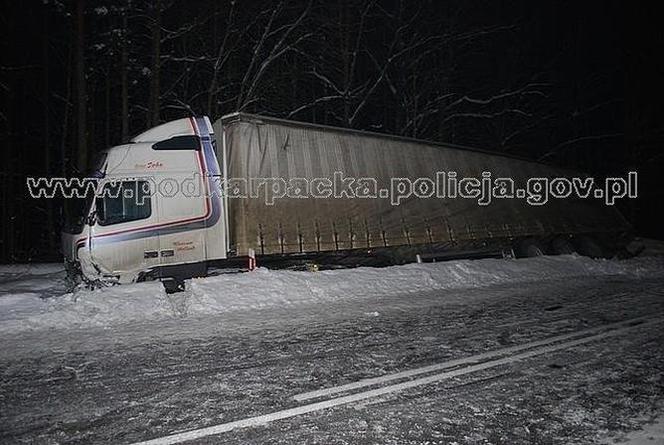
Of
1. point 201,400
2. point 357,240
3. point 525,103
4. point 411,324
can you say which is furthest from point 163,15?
point 525,103

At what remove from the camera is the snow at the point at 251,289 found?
7.89 metres

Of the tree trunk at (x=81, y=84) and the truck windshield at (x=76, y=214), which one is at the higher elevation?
the tree trunk at (x=81, y=84)

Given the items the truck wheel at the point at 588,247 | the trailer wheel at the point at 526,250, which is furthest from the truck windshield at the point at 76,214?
the truck wheel at the point at 588,247

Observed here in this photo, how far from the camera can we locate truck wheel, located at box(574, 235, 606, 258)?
15758 mm

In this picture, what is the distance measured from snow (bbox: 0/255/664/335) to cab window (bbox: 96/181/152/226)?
1.31 metres

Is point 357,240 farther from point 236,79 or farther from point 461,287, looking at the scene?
point 236,79

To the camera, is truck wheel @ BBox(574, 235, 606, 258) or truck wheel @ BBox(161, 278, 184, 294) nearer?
truck wheel @ BBox(161, 278, 184, 294)

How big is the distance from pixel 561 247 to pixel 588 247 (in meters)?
1.36

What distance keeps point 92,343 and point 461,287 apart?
772cm

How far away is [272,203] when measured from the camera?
33.6ft

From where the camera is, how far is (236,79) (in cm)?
1998

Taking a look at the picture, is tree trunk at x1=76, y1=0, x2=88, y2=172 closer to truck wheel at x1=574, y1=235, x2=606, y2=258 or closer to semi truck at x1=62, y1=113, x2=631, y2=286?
semi truck at x1=62, y1=113, x2=631, y2=286

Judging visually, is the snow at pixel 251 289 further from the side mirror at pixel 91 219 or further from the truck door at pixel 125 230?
the side mirror at pixel 91 219

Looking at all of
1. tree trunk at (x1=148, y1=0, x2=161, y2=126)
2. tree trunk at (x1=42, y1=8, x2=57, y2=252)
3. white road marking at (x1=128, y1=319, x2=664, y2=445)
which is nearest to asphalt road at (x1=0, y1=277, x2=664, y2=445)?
white road marking at (x1=128, y1=319, x2=664, y2=445)
